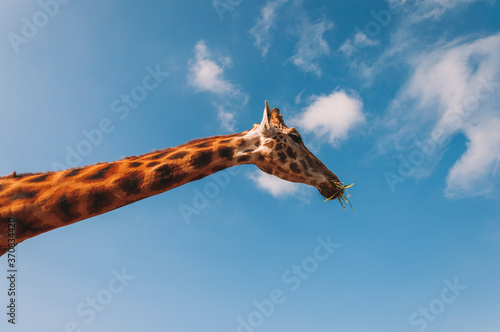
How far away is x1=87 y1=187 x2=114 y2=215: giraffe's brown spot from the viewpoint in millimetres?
6137

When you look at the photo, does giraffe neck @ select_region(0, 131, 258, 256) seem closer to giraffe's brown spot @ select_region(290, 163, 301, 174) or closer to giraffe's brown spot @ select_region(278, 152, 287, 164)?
giraffe's brown spot @ select_region(278, 152, 287, 164)

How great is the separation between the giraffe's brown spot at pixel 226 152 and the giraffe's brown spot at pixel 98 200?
7.78 ft

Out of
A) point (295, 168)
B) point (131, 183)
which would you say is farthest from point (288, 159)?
point (131, 183)

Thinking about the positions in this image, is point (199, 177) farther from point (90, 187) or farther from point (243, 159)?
point (90, 187)

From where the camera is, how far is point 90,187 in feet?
20.3

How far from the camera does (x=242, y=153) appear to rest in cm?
772

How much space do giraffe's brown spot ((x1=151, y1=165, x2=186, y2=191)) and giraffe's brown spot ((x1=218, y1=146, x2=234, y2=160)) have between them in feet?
3.34

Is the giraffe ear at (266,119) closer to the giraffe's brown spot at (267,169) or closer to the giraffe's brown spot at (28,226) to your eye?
the giraffe's brown spot at (267,169)

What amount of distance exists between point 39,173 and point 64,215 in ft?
4.80

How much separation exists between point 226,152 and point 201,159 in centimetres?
67

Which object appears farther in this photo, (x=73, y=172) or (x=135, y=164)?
(x=135, y=164)

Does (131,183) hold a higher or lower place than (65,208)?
higher

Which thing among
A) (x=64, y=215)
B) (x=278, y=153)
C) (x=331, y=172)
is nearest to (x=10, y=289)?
(x=64, y=215)

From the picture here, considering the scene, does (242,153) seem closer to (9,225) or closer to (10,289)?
(9,225)
